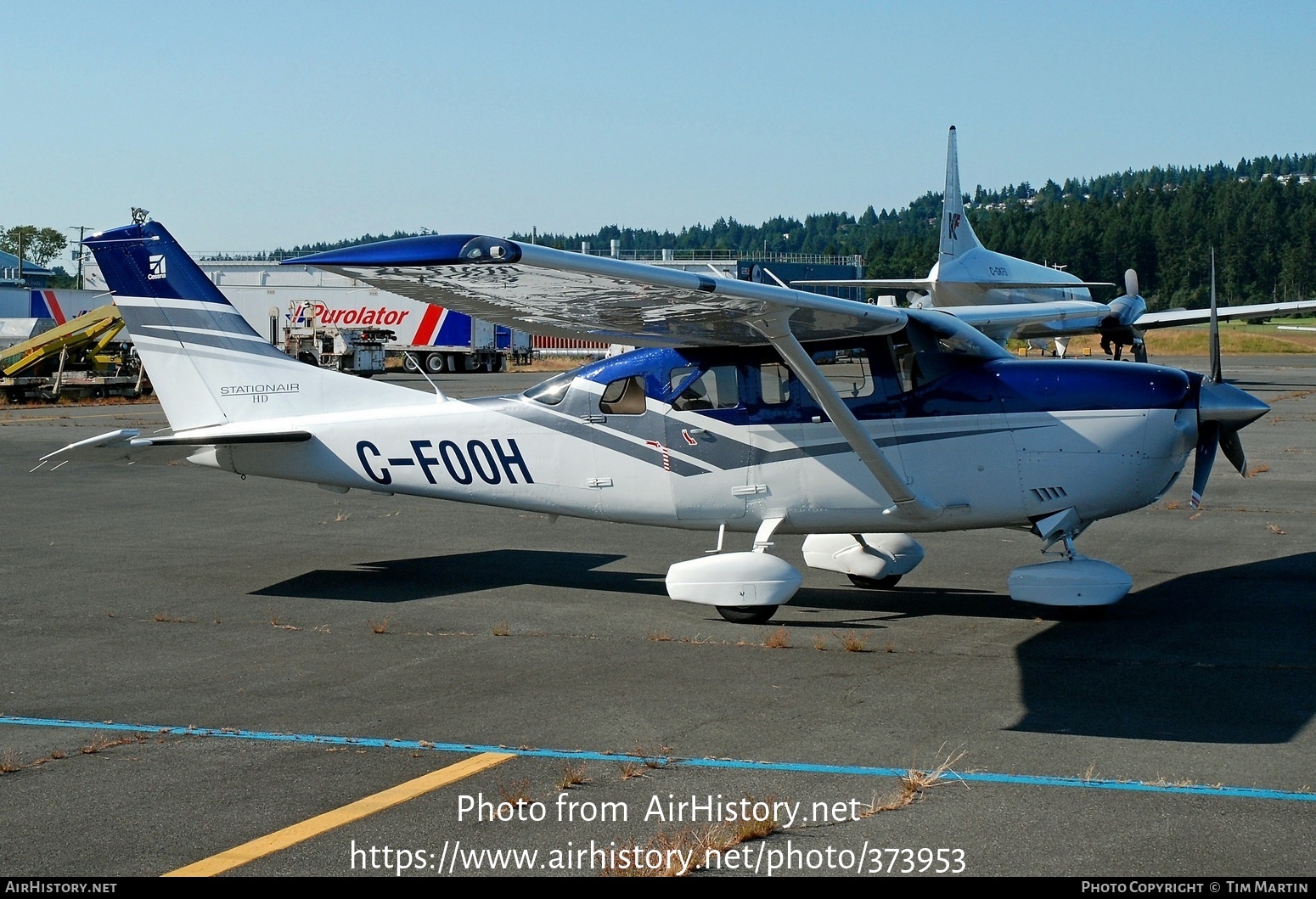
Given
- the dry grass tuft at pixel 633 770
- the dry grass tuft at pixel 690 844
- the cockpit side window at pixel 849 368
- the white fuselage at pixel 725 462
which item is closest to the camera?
the dry grass tuft at pixel 690 844

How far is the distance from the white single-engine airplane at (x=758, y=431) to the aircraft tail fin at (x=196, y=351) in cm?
2

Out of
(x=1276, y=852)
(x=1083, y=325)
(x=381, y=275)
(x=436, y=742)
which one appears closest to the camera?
(x=1276, y=852)

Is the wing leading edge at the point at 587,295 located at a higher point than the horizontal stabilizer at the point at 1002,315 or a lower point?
higher

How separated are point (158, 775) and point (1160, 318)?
3699 cm

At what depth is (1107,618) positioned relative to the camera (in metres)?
8.56

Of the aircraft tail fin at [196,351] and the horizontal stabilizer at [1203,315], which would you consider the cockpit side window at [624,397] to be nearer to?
the aircraft tail fin at [196,351]

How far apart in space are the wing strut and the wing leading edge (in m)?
0.13

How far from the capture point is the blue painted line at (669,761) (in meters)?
5.01

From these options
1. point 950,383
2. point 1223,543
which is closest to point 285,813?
point 950,383

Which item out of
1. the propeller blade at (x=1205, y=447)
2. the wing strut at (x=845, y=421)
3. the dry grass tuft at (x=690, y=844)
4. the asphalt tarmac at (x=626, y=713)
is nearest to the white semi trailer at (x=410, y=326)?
the asphalt tarmac at (x=626, y=713)

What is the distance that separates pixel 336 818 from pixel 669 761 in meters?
1.49

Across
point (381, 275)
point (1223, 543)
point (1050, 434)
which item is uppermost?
point (381, 275)

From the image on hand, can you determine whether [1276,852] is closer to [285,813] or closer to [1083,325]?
[285,813]

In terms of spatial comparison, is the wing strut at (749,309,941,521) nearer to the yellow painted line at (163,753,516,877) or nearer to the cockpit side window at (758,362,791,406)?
the cockpit side window at (758,362,791,406)
